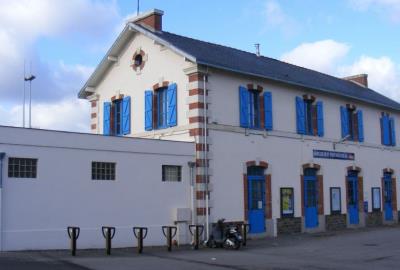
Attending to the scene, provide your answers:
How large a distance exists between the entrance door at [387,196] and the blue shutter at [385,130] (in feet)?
5.71

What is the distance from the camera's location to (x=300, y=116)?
79.4 ft

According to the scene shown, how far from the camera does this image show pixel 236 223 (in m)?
20.9

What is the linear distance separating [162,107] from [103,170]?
485 cm

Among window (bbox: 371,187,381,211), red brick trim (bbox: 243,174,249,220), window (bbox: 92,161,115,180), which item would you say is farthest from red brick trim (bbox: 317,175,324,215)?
window (bbox: 92,161,115,180)

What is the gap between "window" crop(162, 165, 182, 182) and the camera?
19.7 metres

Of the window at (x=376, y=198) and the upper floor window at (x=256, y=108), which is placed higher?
the upper floor window at (x=256, y=108)

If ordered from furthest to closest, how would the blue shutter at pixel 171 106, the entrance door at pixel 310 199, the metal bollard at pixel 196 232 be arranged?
1. the entrance door at pixel 310 199
2. the blue shutter at pixel 171 106
3. the metal bollard at pixel 196 232

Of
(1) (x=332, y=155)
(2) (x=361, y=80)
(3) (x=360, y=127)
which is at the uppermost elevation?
(2) (x=361, y=80)

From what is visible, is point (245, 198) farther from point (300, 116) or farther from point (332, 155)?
point (332, 155)

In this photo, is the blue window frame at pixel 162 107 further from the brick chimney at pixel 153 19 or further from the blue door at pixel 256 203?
the blue door at pixel 256 203

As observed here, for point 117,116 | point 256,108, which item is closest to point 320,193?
point 256,108

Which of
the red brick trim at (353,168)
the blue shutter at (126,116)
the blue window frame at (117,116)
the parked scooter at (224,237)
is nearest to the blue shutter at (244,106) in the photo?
the parked scooter at (224,237)

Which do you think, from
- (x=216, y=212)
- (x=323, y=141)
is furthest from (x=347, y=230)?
(x=216, y=212)

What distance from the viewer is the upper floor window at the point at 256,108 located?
71.4ft
